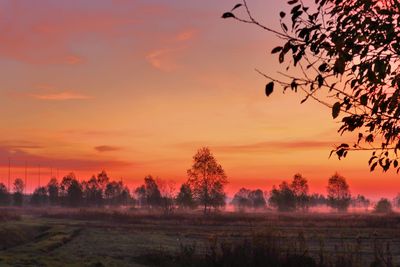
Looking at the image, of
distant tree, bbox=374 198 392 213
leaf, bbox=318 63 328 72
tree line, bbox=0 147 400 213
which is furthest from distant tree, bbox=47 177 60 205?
leaf, bbox=318 63 328 72

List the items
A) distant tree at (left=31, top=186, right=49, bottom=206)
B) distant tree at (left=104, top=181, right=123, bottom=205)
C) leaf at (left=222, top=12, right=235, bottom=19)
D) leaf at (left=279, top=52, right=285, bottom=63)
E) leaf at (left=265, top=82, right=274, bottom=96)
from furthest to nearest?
distant tree at (left=31, top=186, right=49, bottom=206) → distant tree at (left=104, top=181, right=123, bottom=205) → leaf at (left=279, top=52, right=285, bottom=63) → leaf at (left=222, top=12, right=235, bottom=19) → leaf at (left=265, top=82, right=274, bottom=96)

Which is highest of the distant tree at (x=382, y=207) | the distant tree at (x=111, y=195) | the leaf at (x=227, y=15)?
the leaf at (x=227, y=15)

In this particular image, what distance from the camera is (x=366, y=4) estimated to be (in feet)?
19.2

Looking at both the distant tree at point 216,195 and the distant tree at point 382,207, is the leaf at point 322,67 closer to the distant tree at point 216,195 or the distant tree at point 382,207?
the distant tree at point 216,195

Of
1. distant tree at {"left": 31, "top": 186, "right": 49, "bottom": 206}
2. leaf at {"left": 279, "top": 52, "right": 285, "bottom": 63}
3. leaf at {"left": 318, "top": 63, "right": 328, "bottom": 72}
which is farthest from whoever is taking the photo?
distant tree at {"left": 31, "top": 186, "right": 49, "bottom": 206}

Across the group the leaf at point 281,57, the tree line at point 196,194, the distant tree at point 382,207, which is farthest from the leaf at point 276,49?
the distant tree at point 382,207

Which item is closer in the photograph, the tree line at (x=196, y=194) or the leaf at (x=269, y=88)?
the leaf at (x=269, y=88)

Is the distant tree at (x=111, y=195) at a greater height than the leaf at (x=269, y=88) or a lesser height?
lesser

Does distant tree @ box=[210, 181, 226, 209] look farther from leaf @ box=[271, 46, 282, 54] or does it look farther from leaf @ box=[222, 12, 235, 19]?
leaf @ box=[222, 12, 235, 19]

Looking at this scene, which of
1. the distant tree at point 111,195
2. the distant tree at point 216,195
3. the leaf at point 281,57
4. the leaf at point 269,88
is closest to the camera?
the leaf at point 269,88

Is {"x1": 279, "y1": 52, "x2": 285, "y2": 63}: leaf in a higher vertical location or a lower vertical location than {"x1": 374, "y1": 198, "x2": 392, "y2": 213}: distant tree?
higher

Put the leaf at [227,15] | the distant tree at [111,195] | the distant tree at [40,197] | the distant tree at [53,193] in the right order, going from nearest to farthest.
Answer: the leaf at [227,15] < the distant tree at [53,193] < the distant tree at [111,195] < the distant tree at [40,197]

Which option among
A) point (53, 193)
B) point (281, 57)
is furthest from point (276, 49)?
point (53, 193)

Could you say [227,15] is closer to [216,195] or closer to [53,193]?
[216,195]
